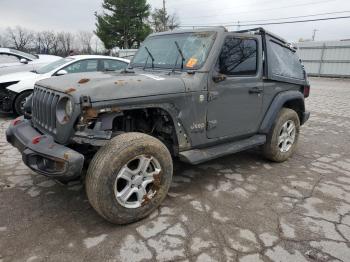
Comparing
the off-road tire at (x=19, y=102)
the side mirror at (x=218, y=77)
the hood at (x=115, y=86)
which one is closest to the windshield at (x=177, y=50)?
the side mirror at (x=218, y=77)

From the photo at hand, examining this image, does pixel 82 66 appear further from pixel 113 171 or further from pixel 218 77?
pixel 113 171

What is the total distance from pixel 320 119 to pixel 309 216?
5.94 m

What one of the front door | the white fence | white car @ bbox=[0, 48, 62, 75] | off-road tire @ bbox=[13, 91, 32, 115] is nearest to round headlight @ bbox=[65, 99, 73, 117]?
the front door

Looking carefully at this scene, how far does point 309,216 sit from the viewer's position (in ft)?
11.0

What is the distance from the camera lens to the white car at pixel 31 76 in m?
7.27

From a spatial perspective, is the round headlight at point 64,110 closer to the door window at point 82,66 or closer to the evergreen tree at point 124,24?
the door window at point 82,66

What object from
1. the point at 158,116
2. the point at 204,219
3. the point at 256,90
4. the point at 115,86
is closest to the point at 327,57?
the point at 256,90

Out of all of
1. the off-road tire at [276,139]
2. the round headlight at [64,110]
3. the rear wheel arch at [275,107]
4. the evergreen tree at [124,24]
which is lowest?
the off-road tire at [276,139]

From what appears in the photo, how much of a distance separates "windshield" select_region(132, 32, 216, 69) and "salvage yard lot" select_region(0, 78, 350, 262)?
153 cm

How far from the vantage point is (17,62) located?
9797 millimetres

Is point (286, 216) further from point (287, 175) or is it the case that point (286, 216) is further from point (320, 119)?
point (320, 119)

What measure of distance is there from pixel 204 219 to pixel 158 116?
4.04 feet

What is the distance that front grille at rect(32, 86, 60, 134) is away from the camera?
3.09 metres

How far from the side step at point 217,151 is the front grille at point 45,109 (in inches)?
56.5
